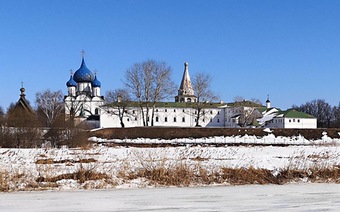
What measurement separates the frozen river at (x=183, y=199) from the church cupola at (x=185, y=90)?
9546 centimetres

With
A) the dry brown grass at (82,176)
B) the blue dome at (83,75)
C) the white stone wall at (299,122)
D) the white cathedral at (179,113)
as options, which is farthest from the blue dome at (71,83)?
the dry brown grass at (82,176)

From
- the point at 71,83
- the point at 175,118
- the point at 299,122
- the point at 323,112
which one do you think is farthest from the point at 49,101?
the point at 323,112

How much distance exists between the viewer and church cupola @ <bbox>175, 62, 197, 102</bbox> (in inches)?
4215

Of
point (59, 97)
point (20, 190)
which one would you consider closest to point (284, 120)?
point (59, 97)

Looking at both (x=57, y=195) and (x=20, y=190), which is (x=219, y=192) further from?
(x=20, y=190)

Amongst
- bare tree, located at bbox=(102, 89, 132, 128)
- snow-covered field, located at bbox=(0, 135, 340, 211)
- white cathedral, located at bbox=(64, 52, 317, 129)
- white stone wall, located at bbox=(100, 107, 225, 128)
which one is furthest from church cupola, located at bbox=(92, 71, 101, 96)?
snow-covered field, located at bbox=(0, 135, 340, 211)

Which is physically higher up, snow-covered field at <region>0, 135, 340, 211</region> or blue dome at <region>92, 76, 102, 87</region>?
blue dome at <region>92, 76, 102, 87</region>

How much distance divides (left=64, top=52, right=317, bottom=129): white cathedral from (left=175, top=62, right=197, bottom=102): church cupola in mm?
263

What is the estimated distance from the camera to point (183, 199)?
9.37 m

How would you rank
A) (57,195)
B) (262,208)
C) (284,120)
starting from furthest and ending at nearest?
1. (284,120)
2. (57,195)
3. (262,208)

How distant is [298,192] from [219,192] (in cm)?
198

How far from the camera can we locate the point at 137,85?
2447 inches

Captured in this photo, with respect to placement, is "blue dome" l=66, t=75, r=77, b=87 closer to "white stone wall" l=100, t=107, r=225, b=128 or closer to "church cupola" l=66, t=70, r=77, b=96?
"church cupola" l=66, t=70, r=77, b=96

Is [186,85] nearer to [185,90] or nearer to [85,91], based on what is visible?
[185,90]
